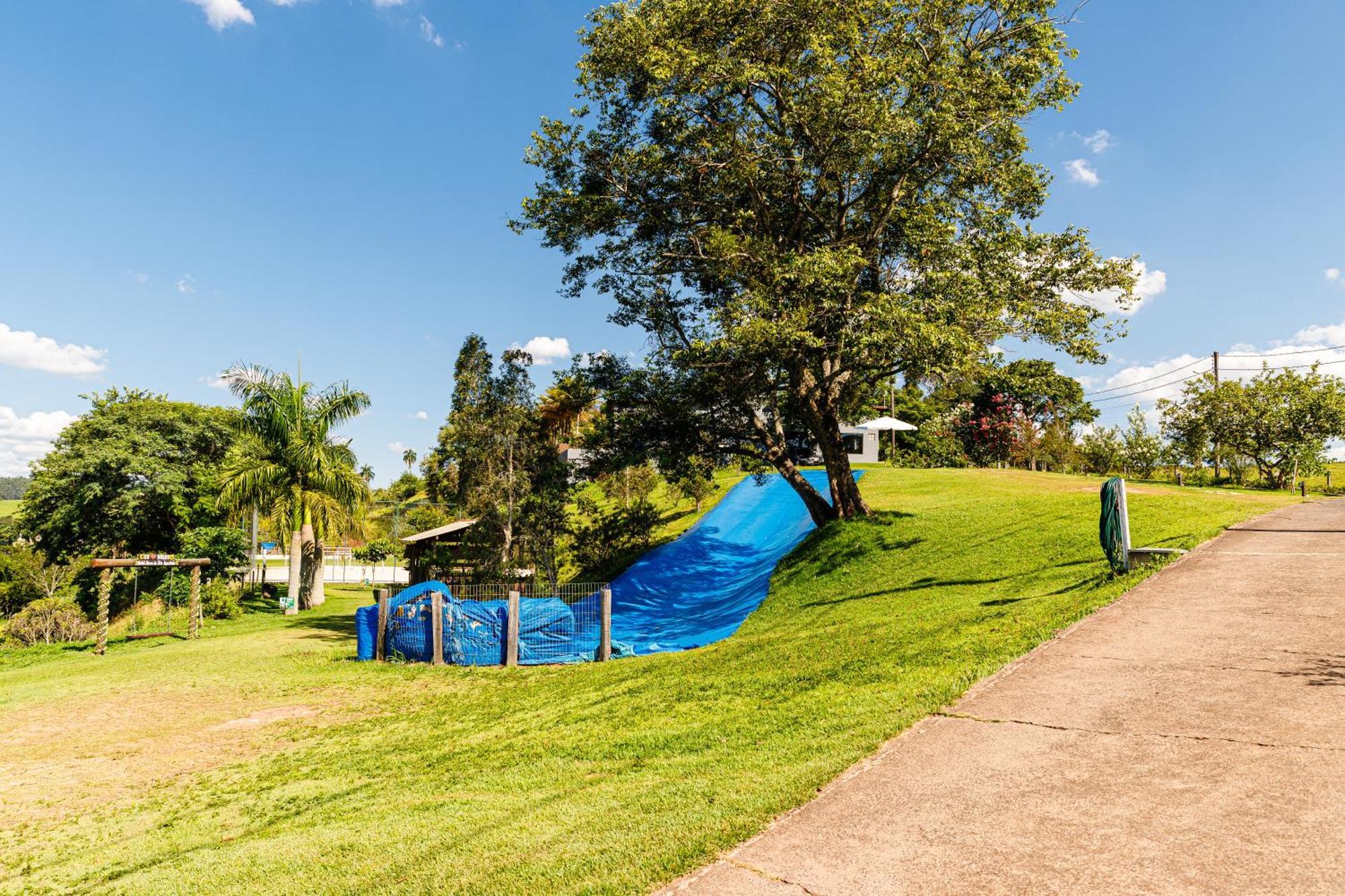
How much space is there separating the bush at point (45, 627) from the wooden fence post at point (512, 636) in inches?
680

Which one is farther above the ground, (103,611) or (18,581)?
(103,611)

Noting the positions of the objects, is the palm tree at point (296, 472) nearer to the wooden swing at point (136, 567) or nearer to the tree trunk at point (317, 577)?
the tree trunk at point (317, 577)

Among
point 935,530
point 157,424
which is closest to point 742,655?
point 935,530

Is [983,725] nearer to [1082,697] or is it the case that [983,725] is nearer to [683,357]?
[1082,697]

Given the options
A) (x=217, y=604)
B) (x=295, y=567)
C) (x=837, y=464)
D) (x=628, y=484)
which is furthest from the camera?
(x=628, y=484)

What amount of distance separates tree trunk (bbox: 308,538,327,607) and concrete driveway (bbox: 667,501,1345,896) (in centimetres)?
2870

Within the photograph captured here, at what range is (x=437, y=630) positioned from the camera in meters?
14.9

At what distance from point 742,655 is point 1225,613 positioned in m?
6.08

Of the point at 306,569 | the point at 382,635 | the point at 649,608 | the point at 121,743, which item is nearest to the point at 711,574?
the point at 649,608

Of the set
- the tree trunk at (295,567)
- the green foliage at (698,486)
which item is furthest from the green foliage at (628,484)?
the tree trunk at (295,567)

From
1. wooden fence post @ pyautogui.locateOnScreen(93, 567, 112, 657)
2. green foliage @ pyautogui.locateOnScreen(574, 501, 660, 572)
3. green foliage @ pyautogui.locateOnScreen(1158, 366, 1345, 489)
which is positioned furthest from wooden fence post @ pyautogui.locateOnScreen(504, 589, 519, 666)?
green foliage @ pyautogui.locateOnScreen(1158, 366, 1345, 489)

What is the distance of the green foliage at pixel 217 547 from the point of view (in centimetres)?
2986

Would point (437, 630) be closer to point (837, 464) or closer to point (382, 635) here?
point (382, 635)

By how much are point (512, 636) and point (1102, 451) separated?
135 ft
